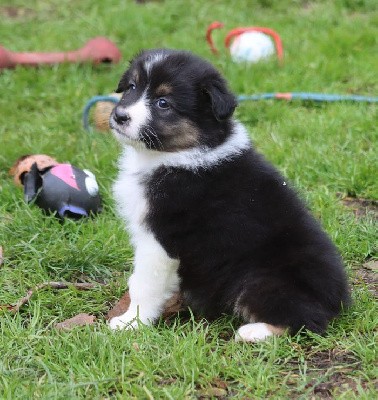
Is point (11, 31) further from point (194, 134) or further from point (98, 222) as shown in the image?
point (194, 134)

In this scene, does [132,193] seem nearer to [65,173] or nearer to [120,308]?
[120,308]

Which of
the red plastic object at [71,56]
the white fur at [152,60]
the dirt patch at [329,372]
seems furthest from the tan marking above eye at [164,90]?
the red plastic object at [71,56]

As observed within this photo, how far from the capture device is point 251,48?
8.94 meters

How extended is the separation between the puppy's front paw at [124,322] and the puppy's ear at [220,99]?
1.21 m

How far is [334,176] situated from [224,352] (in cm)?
265

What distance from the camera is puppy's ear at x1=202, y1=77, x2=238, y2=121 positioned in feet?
14.5

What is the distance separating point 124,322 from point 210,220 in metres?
0.75

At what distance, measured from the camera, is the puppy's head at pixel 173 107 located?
4445mm

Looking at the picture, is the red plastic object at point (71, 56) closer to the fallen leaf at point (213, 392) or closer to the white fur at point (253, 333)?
the white fur at point (253, 333)

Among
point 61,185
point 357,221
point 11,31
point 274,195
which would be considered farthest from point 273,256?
point 11,31

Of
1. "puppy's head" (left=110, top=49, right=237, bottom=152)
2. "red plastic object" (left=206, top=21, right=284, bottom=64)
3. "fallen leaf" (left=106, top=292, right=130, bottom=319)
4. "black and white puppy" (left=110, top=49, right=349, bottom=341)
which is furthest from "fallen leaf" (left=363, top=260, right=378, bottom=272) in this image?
"red plastic object" (left=206, top=21, right=284, bottom=64)

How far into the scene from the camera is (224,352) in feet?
13.6

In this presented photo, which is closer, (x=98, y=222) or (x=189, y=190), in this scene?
(x=189, y=190)

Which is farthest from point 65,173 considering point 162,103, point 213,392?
point 213,392
